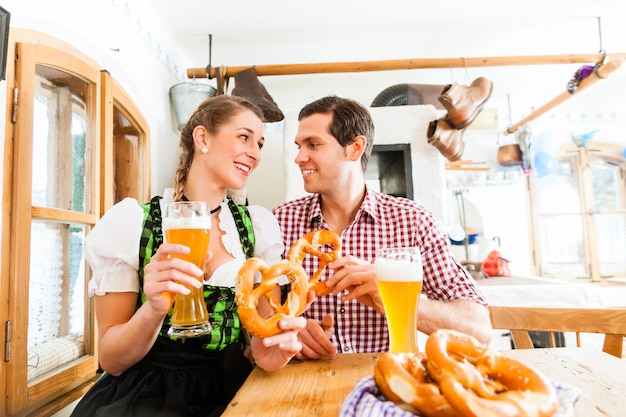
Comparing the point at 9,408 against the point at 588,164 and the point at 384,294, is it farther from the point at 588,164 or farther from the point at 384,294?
the point at 588,164

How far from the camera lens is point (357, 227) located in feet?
6.03

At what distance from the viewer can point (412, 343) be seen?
1020mm

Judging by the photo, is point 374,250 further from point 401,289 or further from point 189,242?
point 189,242

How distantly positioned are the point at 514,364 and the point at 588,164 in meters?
6.60

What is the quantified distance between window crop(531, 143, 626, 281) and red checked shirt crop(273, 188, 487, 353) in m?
4.89

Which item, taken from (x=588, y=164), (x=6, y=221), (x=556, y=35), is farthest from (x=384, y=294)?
(x=588, y=164)

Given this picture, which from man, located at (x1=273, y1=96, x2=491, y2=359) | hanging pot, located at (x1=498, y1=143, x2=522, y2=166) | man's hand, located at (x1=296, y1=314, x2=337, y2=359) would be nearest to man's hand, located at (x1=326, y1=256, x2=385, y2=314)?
man's hand, located at (x1=296, y1=314, x2=337, y2=359)

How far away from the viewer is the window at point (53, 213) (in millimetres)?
1719

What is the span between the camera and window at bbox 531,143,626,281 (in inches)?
235

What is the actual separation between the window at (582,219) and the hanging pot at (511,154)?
0.81 m

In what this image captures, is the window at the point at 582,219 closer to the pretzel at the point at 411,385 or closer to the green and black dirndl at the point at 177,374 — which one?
the green and black dirndl at the point at 177,374

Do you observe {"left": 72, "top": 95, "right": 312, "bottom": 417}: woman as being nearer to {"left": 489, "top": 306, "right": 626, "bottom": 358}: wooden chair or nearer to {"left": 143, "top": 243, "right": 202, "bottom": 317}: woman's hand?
{"left": 143, "top": 243, "right": 202, "bottom": 317}: woman's hand

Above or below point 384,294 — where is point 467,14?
above

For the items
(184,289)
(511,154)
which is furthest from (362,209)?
(511,154)
